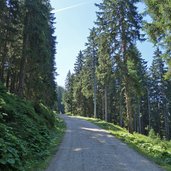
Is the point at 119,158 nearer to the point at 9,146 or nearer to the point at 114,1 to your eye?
the point at 9,146

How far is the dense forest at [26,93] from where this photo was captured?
421 inches

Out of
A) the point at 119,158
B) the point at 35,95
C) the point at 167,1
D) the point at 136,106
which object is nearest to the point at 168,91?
the point at 136,106

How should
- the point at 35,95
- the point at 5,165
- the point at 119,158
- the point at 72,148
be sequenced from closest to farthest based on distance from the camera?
the point at 5,165 → the point at 119,158 → the point at 72,148 → the point at 35,95

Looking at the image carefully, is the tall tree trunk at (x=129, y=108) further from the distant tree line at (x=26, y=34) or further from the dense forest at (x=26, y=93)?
the distant tree line at (x=26, y=34)

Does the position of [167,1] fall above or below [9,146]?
above

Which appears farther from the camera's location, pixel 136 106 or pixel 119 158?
pixel 136 106

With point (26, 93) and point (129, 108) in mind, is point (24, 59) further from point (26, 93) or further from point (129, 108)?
point (129, 108)

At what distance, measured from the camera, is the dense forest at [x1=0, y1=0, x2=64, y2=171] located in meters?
10.7

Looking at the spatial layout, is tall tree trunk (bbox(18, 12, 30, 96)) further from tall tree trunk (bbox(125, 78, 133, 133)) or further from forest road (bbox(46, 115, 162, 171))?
forest road (bbox(46, 115, 162, 171))

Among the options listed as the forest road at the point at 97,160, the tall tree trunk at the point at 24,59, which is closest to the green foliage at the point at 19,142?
the forest road at the point at 97,160

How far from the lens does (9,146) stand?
32.9ft

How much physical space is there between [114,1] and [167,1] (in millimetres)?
11981

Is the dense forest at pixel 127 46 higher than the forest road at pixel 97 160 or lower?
higher

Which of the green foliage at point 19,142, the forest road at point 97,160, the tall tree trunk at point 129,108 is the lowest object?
the forest road at point 97,160
